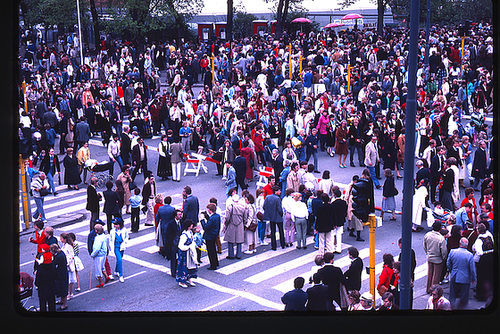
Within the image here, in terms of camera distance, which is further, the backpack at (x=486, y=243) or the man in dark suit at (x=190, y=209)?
the man in dark suit at (x=190, y=209)

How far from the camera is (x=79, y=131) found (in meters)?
19.4

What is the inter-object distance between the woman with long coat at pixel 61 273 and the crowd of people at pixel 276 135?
905mm

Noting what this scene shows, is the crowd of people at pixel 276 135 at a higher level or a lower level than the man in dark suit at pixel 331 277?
higher

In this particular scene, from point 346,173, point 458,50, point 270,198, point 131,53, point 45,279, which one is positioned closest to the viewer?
point 45,279

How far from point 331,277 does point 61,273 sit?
166 inches

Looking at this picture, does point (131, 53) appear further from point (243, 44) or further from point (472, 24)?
point (472, 24)

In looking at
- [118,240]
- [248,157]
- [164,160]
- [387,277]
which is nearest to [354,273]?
[387,277]

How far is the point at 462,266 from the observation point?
10.0 meters

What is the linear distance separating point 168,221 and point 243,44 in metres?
21.7

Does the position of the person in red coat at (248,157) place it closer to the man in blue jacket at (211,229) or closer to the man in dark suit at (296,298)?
the man in blue jacket at (211,229)

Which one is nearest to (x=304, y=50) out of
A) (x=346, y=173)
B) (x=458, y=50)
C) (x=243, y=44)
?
(x=243, y=44)

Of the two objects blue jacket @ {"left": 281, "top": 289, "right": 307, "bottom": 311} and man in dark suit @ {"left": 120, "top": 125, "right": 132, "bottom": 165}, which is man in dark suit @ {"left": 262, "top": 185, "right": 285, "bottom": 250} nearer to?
blue jacket @ {"left": 281, "top": 289, "right": 307, "bottom": 311}

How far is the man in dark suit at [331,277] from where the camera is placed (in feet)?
30.7

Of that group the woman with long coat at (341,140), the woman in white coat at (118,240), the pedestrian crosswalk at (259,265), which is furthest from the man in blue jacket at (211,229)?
the woman with long coat at (341,140)
